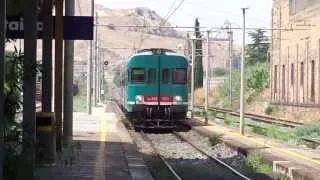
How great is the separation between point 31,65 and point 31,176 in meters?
1.67

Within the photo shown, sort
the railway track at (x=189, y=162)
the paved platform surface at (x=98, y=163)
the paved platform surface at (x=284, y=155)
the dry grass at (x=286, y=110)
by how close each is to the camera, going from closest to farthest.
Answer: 1. the paved platform surface at (x=98, y=163)
2. the paved platform surface at (x=284, y=155)
3. the railway track at (x=189, y=162)
4. the dry grass at (x=286, y=110)

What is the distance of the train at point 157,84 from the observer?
3231 cm

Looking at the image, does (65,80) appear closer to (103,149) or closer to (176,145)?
(103,149)

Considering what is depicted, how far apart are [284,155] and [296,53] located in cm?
3581

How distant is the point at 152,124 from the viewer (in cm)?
3453

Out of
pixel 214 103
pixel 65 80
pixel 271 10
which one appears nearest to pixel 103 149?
pixel 65 80

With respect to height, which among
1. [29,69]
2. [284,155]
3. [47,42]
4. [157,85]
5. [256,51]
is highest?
[256,51]

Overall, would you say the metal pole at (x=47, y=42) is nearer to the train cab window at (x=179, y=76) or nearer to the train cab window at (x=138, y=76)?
the train cab window at (x=138, y=76)

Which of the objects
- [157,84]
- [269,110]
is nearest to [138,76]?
[157,84]

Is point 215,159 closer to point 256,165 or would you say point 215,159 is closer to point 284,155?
point 256,165

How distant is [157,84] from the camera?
32.4 metres

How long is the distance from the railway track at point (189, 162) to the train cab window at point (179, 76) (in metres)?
3.12

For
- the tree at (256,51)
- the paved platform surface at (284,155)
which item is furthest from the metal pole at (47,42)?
the tree at (256,51)

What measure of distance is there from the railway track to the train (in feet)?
7.55
